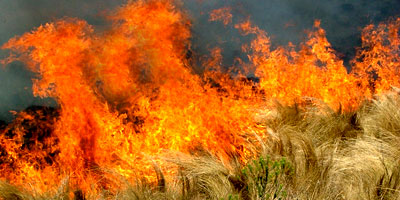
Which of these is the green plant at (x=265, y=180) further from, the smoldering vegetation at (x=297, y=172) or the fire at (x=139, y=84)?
the fire at (x=139, y=84)

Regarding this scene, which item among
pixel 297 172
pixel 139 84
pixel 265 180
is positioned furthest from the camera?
pixel 139 84

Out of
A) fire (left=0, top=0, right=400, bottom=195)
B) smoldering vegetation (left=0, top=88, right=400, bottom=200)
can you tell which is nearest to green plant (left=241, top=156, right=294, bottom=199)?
smoldering vegetation (left=0, top=88, right=400, bottom=200)

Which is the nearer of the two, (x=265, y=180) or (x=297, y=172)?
(x=265, y=180)

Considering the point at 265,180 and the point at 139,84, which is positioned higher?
the point at 139,84

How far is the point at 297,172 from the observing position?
321cm

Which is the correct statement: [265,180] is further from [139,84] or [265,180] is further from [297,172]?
[139,84]

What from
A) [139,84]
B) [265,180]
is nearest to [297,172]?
[265,180]

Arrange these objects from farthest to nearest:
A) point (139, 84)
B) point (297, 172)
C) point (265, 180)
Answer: point (139, 84), point (297, 172), point (265, 180)

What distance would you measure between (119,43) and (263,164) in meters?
7.57

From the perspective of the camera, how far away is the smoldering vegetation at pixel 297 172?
2.84m

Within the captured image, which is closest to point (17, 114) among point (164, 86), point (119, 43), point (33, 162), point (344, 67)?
point (33, 162)

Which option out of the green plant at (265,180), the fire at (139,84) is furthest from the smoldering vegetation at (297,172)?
the fire at (139,84)

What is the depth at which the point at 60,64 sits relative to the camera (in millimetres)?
9453

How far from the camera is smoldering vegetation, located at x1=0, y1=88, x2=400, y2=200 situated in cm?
284
